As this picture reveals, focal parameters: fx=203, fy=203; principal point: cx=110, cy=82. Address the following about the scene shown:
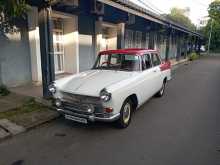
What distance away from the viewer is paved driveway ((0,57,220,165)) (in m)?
3.29

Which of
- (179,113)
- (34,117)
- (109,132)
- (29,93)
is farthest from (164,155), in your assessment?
(29,93)

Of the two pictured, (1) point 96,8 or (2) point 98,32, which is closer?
(1) point 96,8

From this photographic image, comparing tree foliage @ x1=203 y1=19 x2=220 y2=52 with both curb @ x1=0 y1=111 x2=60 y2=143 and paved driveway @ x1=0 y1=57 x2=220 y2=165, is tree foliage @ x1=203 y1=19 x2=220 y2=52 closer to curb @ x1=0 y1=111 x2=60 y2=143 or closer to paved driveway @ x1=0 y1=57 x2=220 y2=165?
paved driveway @ x1=0 y1=57 x2=220 y2=165

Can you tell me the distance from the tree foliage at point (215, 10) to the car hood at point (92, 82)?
55.7 meters

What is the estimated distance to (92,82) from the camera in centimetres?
434

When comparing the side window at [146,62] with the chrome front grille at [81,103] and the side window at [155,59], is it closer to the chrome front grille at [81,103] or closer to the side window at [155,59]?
the side window at [155,59]

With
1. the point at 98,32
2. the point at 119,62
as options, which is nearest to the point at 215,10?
the point at 98,32

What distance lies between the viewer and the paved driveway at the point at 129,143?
10.8 feet

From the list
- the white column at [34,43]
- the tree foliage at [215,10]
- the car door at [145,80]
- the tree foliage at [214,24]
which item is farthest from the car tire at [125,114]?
the tree foliage at [215,10]

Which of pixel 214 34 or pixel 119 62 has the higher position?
pixel 214 34

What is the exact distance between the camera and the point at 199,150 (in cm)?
357

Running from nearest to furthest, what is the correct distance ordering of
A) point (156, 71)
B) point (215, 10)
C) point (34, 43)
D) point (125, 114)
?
point (125, 114) < point (156, 71) < point (34, 43) < point (215, 10)

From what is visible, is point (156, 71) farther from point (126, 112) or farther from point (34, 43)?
point (34, 43)

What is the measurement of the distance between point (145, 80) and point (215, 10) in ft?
185
